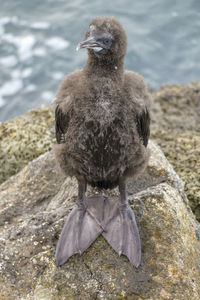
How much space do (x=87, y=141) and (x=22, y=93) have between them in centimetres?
1072

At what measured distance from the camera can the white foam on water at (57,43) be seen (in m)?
16.4

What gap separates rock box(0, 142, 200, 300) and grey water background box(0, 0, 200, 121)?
9.70m

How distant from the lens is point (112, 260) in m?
4.24

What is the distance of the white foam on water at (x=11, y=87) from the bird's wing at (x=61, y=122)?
10.3 m

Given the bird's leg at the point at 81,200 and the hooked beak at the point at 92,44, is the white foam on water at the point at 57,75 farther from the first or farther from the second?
the hooked beak at the point at 92,44

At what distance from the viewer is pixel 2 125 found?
7621 mm

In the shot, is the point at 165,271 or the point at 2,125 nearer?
the point at 165,271

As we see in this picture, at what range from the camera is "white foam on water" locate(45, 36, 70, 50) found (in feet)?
53.8

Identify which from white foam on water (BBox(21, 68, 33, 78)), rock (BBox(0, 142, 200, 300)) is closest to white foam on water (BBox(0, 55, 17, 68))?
white foam on water (BBox(21, 68, 33, 78))

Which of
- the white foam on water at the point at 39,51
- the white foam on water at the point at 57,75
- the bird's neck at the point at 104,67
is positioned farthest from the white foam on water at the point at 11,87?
the bird's neck at the point at 104,67

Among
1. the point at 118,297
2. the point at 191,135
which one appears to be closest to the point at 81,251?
the point at 118,297

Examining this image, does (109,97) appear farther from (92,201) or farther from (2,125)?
(2,125)

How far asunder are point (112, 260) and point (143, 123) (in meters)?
1.53

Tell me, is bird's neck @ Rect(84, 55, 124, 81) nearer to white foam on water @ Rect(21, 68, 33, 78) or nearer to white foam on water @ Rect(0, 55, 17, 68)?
white foam on water @ Rect(21, 68, 33, 78)
